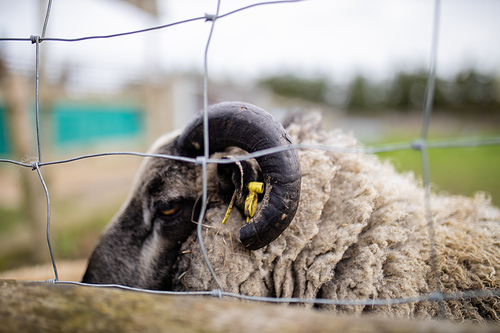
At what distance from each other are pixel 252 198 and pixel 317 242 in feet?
1.53

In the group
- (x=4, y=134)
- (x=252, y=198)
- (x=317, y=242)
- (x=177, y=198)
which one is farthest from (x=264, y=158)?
(x=4, y=134)

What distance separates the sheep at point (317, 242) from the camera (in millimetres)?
1549

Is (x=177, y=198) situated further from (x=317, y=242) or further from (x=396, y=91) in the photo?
(x=396, y=91)

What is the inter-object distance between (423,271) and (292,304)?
71 cm

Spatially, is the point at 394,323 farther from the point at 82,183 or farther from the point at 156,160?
the point at 82,183

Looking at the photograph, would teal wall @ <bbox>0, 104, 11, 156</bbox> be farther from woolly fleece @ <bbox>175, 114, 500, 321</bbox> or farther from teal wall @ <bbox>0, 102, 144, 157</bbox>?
woolly fleece @ <bbox>175, 114, 500, 321</bbox>

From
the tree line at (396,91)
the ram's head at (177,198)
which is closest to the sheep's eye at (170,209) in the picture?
the ram's head at (177,198)

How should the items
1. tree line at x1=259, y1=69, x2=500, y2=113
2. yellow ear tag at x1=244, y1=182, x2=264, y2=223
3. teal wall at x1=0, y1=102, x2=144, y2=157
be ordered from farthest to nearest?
tree line at x1=259, y1=69, x2=500, y2=113 → teal wall at x1=0, y1=102, x2=144, y2=157 → yellow ear tag at x1=244, y1=182, x2=264, y2=223

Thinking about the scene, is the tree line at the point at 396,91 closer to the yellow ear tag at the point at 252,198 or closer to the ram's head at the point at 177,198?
the ram's head at the point at 177,198

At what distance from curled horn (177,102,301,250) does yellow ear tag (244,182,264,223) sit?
0.16 ft

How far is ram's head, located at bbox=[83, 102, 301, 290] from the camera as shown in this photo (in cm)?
146

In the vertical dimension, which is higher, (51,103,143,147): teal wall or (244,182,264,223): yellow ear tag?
(51,103,143,147): teal wall

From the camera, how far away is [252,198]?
1.51 m

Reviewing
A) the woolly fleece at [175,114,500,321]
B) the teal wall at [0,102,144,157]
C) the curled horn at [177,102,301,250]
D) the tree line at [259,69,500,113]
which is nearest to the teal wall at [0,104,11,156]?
the teal wall at [0,102,144,157]
